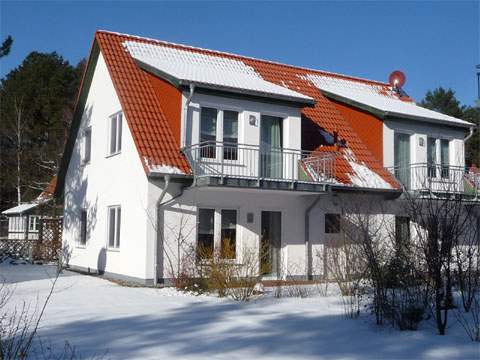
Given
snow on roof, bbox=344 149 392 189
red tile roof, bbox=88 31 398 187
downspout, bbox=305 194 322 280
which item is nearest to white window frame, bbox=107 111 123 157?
red tile roof, bbox=88 31 398 187

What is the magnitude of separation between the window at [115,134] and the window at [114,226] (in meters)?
1.83

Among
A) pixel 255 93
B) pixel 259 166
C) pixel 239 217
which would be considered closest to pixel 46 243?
pixel 239 217

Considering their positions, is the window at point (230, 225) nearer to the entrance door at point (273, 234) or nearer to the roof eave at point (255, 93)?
the entrance door at point (273, 234)

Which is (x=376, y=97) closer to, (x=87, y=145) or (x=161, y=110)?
(x=161, y=110)

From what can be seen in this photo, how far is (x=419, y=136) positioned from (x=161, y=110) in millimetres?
9939

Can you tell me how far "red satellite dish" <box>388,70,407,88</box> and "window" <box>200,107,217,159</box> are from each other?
12.5 metres

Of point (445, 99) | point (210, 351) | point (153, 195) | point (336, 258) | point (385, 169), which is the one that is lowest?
point (210, 351)

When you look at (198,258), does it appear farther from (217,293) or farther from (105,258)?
(105,258)

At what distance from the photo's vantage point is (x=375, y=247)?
10.8 meters

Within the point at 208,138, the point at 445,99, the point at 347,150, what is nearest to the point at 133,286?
the point at 208,138

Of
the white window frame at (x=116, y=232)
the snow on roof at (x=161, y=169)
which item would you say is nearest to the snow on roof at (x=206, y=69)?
the snow on roof at (x=161, y=169)

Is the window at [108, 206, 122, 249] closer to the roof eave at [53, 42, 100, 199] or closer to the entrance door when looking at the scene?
the entrance door

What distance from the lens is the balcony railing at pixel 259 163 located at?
16406mm

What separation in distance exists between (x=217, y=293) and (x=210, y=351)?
553 cm
